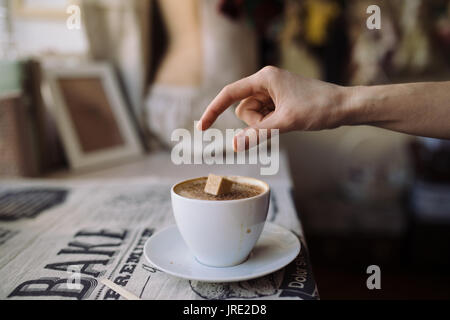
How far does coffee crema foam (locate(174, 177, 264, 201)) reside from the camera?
522 millimetres

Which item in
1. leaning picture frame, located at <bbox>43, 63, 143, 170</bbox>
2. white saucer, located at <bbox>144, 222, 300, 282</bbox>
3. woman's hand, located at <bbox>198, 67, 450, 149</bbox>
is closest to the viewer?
white saucer, located at <bbox>144, 222, 300, 282</bbox>

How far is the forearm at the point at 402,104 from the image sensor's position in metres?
0.59

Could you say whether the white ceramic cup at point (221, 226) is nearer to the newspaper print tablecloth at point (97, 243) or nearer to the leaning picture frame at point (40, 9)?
the newspaper print tablecloth at point (97, 243)

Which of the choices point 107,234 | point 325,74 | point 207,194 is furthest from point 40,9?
point 325,74

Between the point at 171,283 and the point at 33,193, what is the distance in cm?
56

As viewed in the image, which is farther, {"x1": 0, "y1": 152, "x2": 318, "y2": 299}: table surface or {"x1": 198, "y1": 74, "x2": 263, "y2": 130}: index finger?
{"x1": 198, "y1": 74, "x2": 263, "y2": 130}: index finger

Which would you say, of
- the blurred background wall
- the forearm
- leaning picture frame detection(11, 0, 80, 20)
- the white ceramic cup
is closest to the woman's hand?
the forearm

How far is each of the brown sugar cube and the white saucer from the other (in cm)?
10

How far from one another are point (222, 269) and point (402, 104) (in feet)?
1.25

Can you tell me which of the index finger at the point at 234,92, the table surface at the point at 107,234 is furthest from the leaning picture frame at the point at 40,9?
the index finger at the point at 234,92

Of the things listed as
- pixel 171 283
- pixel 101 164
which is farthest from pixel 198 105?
pixel 171 283

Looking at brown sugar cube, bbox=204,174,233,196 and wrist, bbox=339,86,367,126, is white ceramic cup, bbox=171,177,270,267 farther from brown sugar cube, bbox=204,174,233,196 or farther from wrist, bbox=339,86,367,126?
wrist, bbox=339,86,367,126

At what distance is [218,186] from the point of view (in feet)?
1.71

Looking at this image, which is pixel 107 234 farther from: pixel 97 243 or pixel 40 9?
pixel 40 9
